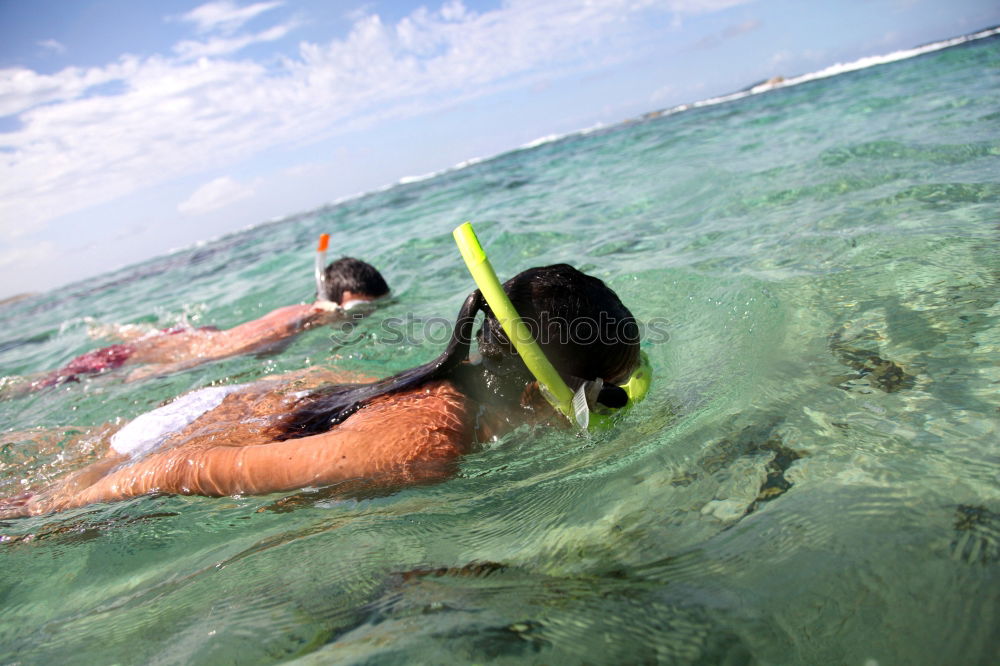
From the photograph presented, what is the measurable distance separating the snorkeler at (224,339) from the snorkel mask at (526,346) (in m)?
3.36

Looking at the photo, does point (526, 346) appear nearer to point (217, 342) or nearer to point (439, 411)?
point (439, 411)

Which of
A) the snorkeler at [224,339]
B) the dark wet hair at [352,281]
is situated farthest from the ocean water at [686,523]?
the dark wet hair at [352,281]

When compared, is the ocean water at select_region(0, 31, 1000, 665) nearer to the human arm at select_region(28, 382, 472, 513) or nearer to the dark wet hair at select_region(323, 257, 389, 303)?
the human arm at select_region(28, 382, 472, 513)

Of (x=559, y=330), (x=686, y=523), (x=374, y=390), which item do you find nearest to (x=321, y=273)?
(x=374, y=390)

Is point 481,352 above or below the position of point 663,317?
above

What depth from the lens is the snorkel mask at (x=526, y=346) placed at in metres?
1.78

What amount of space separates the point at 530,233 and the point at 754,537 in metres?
5.48

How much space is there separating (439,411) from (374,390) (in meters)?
0.41

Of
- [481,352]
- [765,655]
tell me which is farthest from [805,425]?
[481,352]

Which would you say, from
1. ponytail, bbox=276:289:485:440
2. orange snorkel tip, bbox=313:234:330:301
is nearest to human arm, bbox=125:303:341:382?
orange snorkel tip, bbox=313:234:330:301

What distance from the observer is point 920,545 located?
4.09 feet

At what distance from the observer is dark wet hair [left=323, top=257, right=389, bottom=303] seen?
17.5ft

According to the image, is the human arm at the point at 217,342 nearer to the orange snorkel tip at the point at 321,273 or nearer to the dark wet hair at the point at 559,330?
the orange snorkel tip at the point at 321,273

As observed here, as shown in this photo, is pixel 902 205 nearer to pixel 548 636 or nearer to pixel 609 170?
pixel 548 636
